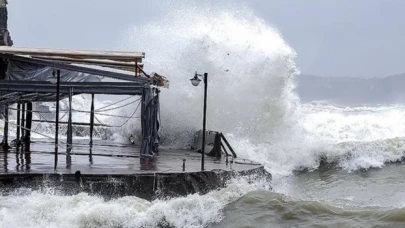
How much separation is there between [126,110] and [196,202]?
62.7 ft

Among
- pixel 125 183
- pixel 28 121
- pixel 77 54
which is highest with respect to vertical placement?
pixel 77 54

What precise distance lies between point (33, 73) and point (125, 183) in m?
4.80

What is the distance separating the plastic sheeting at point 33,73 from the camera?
15.6m

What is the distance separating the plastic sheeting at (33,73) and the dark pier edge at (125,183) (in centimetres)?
411

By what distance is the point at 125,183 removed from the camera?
12.5m

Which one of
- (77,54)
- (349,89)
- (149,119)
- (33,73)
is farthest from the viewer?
(349,89)

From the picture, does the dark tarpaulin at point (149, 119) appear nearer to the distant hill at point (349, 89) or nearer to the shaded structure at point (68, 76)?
the shaded structure at point (68, 76)

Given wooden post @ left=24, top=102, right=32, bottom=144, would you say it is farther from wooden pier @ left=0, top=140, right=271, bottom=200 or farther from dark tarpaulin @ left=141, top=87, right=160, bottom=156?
dark tarpaulin @ left=141, top=87, right=160, bottom=156

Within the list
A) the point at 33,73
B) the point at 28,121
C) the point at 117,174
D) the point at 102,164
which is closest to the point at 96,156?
the point at 102,164

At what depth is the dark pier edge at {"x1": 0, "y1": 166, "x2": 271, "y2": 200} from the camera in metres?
11.8

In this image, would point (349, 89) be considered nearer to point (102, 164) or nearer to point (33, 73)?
point (33, 73)

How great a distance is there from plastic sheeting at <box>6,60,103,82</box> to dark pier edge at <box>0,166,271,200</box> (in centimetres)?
411

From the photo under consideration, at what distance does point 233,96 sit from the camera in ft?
90.3

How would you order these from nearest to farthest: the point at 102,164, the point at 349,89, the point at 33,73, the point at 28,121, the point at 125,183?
1. the point at 125,183
2. the point at 102,164
3. the point at 33,73
4. the point at 28,121
5. the point at 349,89
